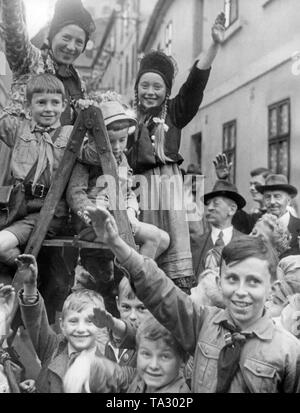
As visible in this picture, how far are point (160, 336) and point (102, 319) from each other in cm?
23

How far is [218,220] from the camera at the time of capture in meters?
4.34

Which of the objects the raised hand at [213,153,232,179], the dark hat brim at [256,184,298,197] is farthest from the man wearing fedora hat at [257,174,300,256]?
the raised hand at [213,153,232,179]

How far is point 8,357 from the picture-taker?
106 inches

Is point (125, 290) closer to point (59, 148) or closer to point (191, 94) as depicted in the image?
point (59, 148)

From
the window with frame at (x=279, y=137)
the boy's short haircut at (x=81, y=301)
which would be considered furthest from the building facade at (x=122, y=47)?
the boy's short haircut at (x=81, y=301)

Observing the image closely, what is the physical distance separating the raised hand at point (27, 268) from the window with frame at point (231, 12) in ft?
15.5

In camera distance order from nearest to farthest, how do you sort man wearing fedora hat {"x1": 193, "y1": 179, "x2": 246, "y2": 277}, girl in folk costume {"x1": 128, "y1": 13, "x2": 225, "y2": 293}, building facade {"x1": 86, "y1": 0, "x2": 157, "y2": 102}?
girl in folk costume {"x1": 128, "y1": 13, "x2": 225, "y2": 293}
man wearing fedora hat {"x1": 193, "y1": 179, "x2": 246, "y2": 277}
building facade {"x1": 86, "y1": 0, "x2": 157, "y2": 102}

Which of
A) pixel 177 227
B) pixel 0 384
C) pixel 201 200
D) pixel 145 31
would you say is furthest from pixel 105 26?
pixel 0 384

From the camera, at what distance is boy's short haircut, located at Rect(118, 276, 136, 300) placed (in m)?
2.91

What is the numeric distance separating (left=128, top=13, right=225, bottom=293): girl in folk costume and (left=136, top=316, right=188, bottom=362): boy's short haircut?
86 centimetres

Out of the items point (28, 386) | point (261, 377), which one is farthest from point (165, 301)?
point (28, 386)

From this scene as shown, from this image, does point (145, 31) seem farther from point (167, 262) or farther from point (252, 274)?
point (252, 274)

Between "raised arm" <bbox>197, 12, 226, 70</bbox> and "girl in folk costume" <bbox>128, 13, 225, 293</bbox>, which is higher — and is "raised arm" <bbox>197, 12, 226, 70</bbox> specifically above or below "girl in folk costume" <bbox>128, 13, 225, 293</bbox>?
above

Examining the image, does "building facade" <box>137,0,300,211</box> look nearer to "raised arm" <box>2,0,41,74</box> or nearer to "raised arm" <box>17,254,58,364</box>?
"raised arm" <box>2,0,41,74</box>
